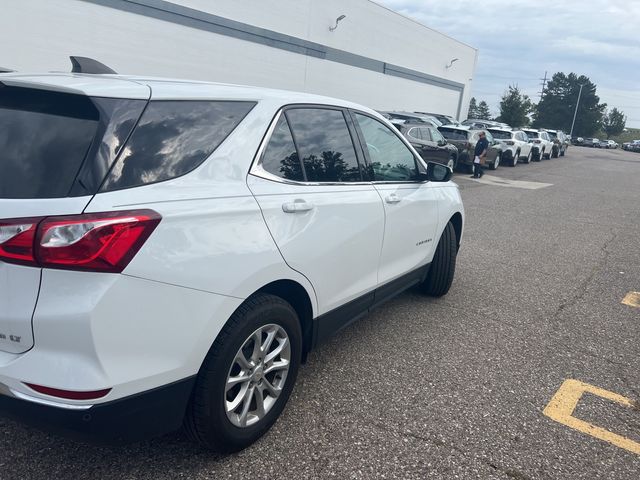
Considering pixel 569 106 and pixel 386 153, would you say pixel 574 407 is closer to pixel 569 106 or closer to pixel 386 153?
pixel 386 153

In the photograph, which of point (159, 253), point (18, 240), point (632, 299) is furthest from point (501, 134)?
point (18, 240)

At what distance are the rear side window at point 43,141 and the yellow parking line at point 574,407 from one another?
297 centimetres

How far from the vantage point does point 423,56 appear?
39.1 meters

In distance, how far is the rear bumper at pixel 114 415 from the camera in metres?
1.92

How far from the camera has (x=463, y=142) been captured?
728 inches

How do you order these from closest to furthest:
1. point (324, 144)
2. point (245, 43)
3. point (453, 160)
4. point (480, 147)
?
point (324, 144) < point (480, 147) < point (453, 160) < point (245, 43)

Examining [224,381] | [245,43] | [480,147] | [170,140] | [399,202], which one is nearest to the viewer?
[170,140]

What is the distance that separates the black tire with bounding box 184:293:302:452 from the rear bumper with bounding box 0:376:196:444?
0.11 m

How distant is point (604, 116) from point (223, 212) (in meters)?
107

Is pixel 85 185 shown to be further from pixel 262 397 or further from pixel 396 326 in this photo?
pixel 396 326

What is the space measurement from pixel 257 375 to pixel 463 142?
56.9ft

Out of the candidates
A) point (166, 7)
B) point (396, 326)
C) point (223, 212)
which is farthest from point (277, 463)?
point (166, 7)

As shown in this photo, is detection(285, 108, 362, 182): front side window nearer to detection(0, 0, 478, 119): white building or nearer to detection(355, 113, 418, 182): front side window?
detection(355, 113, 418, 182): front side window

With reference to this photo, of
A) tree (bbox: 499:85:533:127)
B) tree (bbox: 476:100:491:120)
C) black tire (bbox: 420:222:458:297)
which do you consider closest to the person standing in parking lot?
black tire (bbox: 420:222:458:297)
